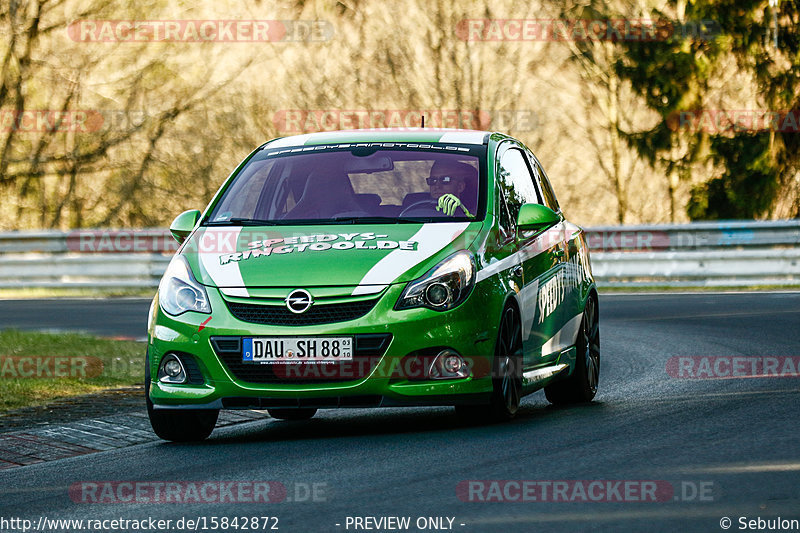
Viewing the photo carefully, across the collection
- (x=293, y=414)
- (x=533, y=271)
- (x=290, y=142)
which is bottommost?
(x=293, y=414)

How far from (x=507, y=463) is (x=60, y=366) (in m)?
6.54

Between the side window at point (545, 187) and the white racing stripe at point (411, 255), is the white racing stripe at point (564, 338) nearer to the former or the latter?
the side window at point (545, 187)

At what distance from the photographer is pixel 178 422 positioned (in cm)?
891

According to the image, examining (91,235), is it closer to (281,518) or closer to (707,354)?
(707,354)

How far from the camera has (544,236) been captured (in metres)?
10.0

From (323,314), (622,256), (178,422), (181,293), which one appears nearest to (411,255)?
(323,314)

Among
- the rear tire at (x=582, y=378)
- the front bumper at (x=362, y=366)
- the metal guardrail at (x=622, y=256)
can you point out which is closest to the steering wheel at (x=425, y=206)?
the front bumper at (x=362, y=366)

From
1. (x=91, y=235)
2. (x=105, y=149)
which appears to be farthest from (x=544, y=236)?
(x=105, y=149)

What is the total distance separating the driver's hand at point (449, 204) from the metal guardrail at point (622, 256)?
14.7m

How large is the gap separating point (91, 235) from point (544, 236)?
57.1ft

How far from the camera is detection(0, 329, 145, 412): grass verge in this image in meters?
11.4

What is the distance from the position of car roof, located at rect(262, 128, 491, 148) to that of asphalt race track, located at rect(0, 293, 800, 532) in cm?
179

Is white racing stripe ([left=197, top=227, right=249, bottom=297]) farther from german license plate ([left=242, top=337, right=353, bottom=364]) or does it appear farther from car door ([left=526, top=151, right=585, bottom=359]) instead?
car door ([left=526, top=151, right=585, bottom=359])

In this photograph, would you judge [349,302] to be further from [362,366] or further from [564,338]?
[564,338]
